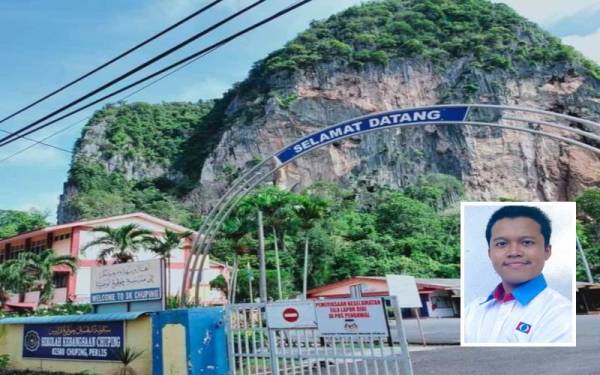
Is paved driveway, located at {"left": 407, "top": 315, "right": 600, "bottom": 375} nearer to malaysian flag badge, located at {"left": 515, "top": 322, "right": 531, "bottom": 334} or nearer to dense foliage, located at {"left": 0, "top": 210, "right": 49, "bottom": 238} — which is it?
malaysian flag badge, located at {"left": 515, "top": 322, "right": 531, "bottom": 334}

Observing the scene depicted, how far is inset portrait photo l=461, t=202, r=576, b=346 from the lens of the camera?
51.8 ft

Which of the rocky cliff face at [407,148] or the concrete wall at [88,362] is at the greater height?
the rocky cliff face at [407,148]

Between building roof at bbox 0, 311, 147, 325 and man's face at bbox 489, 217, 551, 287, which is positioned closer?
building roof at bbox 0, 311, 147, 325

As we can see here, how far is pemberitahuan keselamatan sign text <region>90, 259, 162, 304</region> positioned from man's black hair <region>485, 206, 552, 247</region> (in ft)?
35.9

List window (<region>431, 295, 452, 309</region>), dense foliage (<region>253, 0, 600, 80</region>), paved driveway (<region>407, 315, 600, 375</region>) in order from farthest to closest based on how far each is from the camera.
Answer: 1. dense foliage (<region>253, 0, 600, 80</region>)
2. window (<region>431, 295, 452, 309</region>)
3. paved driveway (<region>407, 315, 600, 375</region>)

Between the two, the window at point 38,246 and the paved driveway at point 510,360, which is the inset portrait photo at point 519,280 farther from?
the window at point 38,246

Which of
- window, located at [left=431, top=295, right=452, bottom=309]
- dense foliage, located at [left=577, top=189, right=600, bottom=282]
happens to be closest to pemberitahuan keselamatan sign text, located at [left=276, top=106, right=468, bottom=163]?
window, located at [left=431, top=295, right=452, bottom=309]

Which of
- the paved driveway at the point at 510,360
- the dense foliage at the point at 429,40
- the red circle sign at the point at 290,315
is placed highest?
the dense foliage at the point at 429,40

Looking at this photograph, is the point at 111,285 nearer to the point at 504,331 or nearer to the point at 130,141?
the point at 504,331

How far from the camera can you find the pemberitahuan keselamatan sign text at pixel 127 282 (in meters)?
10.1

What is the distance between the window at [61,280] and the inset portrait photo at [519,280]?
25.1 meters

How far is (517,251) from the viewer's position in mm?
15844

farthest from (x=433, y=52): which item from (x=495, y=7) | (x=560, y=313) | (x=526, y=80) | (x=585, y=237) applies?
(x=560, y=313)

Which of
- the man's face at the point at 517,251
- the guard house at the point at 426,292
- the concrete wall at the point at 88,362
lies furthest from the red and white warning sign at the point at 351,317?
the guard house at the point at 426,292
